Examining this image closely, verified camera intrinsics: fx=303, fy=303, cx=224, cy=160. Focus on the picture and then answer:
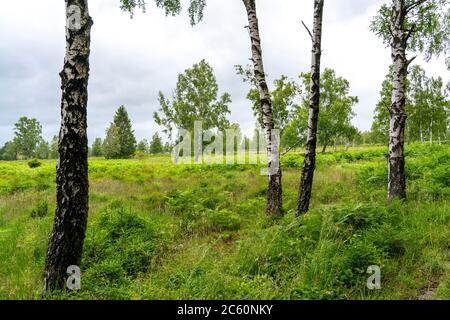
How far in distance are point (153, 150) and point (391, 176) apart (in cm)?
8227

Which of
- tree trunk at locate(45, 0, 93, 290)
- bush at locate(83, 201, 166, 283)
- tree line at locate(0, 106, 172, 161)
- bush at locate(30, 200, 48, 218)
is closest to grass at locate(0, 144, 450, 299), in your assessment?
bush at locate(83, 201, 166, 283)

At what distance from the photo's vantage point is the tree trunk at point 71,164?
400 centimetres

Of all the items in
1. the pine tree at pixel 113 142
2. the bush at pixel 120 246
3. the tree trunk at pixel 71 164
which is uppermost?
the pine tree at pixel 113 142

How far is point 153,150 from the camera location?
282ft

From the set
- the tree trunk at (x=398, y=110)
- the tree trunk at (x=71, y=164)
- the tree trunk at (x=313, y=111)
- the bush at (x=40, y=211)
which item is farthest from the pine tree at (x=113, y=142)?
the tree trunk at (x=71, y=164)

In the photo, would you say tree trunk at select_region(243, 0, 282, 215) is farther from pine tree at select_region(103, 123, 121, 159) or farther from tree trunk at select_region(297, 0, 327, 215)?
pine tree at select_region(103, 123, 121, 159)

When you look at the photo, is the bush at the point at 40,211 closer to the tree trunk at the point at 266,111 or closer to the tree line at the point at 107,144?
the tree trunk at the point at 266,111

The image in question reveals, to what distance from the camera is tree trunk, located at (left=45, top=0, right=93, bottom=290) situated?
158 inches

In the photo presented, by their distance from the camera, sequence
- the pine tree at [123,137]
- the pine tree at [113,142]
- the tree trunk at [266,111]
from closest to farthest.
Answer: the tree trunk at [266,111], the pine tree at [113,142], the pine tree at [123,137]

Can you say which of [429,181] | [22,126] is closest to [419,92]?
[429,181]

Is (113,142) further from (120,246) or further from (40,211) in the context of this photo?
(120,246)

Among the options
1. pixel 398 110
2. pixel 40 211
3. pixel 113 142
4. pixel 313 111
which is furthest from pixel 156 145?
pixel 398 110

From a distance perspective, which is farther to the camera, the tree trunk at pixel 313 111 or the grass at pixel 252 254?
the tree trunk at pixel 313 111

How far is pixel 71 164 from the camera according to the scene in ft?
13.2
